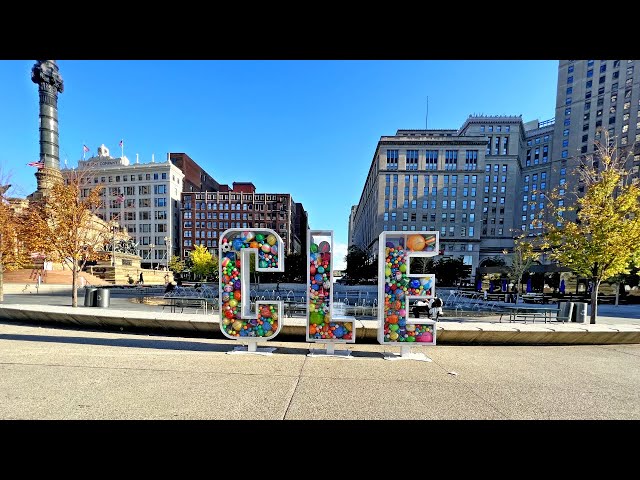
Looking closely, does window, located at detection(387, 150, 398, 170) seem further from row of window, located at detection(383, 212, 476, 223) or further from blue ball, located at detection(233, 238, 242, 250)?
blue ball, located at detection(233, 238, 242, 250)

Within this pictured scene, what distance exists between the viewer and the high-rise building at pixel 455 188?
69.7m

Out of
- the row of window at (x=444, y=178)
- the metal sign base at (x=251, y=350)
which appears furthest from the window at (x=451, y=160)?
the metal sign base at (x=251, y=350)

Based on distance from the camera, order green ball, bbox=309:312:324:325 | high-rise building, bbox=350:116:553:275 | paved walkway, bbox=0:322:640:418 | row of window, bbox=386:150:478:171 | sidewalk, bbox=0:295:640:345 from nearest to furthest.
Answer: paved walkway, bbox=0:322:640:418
green ball, bbox=309:312:324:325
sidewalk, bbox=0:295:640:345
high-rise building, bbox=350:116:553:275
row of window, bbox=386:150:478:171

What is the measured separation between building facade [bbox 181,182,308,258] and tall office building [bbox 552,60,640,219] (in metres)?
82.1

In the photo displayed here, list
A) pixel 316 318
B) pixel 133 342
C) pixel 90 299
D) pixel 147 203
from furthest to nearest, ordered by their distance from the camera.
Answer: pixel 147 203 → pixel 90 299 → pixel 133 342 → pixel 316 318

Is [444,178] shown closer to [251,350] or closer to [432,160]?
[432,160]

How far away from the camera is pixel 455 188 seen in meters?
70.3

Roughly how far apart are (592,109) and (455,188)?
4718cm

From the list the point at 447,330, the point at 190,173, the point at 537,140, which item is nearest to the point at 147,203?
the point at 190,173

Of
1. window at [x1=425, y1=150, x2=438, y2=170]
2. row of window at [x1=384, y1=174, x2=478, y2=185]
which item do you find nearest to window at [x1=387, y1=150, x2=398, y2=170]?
row of window at [x1=384, y1=174, x2=478, y2=185]

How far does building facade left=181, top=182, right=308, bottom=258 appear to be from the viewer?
260 ft
